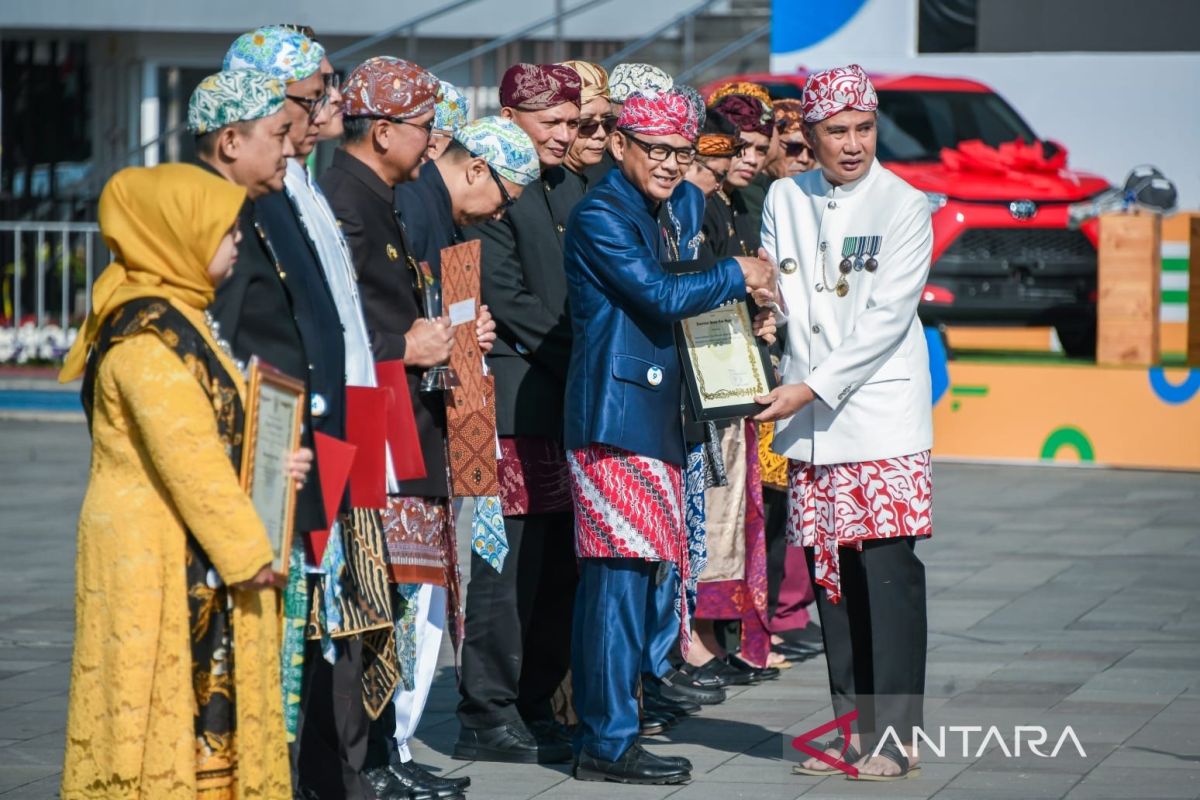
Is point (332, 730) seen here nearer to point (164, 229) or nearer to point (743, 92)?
point (164, 229)

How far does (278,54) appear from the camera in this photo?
458 centimetres

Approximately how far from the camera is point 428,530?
510 centimetres

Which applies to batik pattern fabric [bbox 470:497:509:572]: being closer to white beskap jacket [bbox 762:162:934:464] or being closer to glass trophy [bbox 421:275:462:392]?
glass trophy [bbox 421:275:462:392]

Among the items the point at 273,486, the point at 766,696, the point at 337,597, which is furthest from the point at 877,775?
the point at 273,486

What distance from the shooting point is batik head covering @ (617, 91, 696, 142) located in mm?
5344

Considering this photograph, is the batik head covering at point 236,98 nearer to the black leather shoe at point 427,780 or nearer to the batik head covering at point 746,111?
the black leather shoe at point 427,780

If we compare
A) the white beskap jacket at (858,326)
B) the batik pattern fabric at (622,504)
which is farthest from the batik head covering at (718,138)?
the batik pattern fabric at (622,504)

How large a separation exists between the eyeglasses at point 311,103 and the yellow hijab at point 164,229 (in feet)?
2.28

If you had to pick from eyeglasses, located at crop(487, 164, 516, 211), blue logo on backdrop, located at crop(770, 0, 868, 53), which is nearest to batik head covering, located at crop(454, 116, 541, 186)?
eyeglasses, located at crop(487, 164, 516, 211)

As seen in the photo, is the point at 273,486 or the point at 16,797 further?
the point at 16,797

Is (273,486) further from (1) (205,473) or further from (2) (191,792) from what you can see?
(2) (191,792)

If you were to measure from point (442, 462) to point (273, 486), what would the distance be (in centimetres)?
124

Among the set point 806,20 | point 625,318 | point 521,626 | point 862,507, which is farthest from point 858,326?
point 806,20

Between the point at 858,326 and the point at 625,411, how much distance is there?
69 cm
